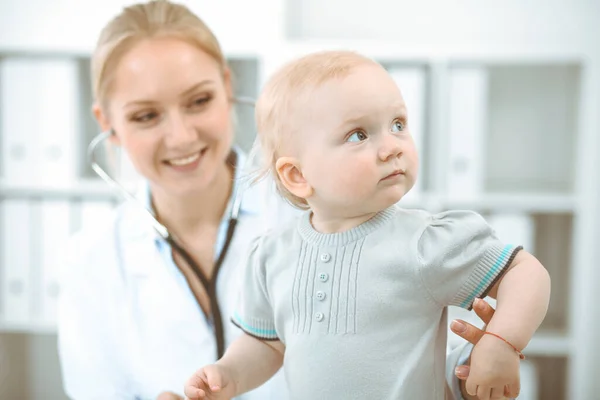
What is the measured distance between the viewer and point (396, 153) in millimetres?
533

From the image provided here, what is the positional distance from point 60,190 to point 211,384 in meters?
1.40

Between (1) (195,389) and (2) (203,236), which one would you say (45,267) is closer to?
(2) (203,236)

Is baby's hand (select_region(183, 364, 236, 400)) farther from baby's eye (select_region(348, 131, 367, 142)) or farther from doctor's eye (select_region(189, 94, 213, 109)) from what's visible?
doctor's eye (select_region(189, 94, 213, 109))

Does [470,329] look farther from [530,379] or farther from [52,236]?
[52,236]

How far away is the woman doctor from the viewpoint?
845 millimetres

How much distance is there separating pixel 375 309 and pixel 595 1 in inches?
73.5

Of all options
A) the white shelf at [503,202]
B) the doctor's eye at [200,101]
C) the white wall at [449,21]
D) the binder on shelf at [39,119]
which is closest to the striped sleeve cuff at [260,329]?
the doctor's eye at [200,101]

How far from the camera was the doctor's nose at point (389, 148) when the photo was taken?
525 millimetres

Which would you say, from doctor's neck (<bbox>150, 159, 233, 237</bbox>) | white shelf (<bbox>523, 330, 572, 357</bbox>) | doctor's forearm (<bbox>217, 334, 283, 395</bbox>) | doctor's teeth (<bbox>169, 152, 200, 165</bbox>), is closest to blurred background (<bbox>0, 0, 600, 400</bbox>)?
white shelf (<bbox>523, 330, 572, 357</bbox>)

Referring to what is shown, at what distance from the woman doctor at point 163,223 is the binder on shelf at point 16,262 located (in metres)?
0.89

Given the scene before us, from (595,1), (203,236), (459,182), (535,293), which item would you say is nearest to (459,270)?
(535,293)

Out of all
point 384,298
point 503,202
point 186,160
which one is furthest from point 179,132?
point 503,202

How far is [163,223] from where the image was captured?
99cm

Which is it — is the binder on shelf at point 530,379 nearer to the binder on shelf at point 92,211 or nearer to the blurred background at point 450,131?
the blurred background at point 450,131
